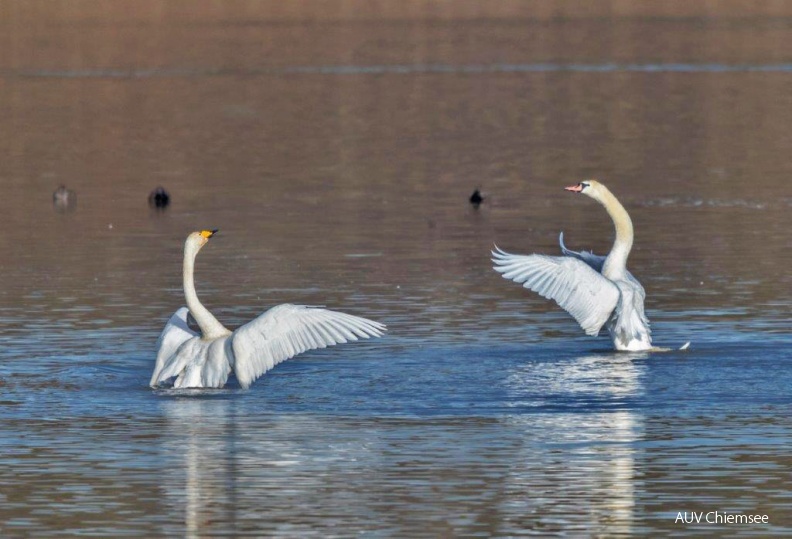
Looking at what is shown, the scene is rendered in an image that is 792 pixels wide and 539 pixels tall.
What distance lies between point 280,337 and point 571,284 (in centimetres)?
300

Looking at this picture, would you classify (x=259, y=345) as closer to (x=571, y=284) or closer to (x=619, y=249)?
(x=571, y=284)

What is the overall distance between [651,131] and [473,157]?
7477 mm

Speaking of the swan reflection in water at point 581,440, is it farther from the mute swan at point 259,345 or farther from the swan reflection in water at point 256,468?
the mute swan at point 259,345

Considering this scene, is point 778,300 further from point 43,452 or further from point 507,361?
point 43,452

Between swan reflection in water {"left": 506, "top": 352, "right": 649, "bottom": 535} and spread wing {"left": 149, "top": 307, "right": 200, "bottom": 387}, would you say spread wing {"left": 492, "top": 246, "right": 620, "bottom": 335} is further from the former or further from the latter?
spread wing {"left": 149, "top": 307, "right": 200, "bottom": 387}

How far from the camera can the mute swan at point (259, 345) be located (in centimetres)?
1503

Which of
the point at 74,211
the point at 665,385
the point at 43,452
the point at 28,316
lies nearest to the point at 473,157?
the point at 74,211

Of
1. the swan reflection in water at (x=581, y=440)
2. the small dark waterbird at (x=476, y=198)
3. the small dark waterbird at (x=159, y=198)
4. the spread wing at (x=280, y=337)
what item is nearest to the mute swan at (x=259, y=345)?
the spread wing at (x=280, y=337)

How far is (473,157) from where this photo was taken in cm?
3878

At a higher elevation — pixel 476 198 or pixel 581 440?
pixel 476 198

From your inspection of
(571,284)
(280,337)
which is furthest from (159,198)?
(280,337)

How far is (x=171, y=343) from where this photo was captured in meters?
15.9

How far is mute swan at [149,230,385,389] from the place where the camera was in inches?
592

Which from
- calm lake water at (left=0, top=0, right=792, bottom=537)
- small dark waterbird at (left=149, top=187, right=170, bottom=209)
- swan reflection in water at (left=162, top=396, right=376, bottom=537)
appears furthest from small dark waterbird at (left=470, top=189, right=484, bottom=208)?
swan reflection in water at (left=162, top=396, right=376, bottom=537)
